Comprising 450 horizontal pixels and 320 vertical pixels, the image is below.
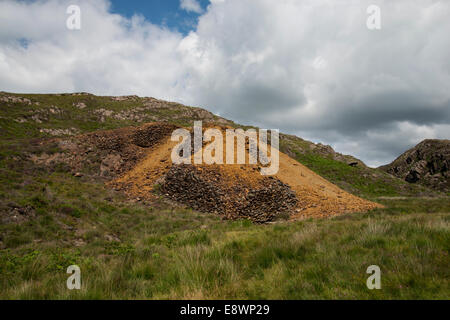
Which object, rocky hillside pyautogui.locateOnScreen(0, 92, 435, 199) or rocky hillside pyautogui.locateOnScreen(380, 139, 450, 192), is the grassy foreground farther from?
rocky hillside pyautogui.locateOnScreen(380, 139, 450, 192)

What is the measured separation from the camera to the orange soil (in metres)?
14.3

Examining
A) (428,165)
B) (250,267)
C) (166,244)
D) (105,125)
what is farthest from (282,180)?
(428,165)

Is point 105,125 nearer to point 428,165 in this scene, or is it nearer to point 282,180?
point 282,180

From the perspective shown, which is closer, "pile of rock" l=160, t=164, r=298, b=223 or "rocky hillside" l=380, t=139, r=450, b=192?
"pile of rock" l=160, t=164, r=298, b=223

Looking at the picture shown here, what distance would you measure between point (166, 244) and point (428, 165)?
6224cm

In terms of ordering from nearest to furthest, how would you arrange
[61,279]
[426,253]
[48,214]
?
1. [426,253]
2. [61,279]
3. [48,214]

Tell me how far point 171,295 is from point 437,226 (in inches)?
242

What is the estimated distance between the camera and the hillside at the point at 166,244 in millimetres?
3523

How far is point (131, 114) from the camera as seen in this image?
46.2 metres

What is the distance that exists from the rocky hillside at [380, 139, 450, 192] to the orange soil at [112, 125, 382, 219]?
128 feet

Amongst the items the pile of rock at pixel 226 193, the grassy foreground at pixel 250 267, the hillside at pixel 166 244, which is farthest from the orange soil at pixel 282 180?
the grassy foreground at pixel 250 267

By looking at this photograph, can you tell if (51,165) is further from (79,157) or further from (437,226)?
(437,226)

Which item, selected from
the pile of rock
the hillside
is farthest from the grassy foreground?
the pile of rock
